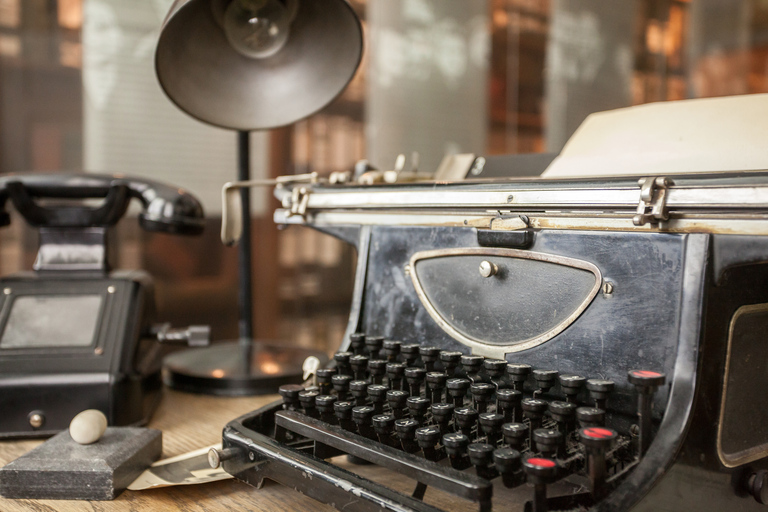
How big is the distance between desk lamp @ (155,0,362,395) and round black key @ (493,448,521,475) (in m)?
0.73

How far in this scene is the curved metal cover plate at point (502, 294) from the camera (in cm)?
75

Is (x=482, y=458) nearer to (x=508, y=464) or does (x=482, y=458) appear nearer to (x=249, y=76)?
(x=508, y=464)

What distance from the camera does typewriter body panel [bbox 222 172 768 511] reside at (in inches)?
23.9

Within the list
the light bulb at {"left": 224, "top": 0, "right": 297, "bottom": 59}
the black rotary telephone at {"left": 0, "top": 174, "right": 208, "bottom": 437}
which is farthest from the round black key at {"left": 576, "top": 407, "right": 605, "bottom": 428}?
the light bulb at {"left": 224, "top": 0, "right": 297, "bottom": 59}

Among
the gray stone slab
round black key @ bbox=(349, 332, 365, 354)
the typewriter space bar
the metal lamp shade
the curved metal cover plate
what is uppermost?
the metal lamp shade

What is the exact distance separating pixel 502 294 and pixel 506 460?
0.93 ft

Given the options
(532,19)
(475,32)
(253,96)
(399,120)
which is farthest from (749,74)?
(253,96)

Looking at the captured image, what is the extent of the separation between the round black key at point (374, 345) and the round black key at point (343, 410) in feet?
0.49

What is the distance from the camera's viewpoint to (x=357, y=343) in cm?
94

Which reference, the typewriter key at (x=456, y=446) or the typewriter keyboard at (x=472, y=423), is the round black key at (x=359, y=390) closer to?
the typewriter keyboard at (x=472, y=423)

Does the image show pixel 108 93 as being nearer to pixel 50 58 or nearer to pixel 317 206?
pixel 50 58

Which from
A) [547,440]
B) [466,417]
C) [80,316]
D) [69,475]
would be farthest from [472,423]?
[80,316]

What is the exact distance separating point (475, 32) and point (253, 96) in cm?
197

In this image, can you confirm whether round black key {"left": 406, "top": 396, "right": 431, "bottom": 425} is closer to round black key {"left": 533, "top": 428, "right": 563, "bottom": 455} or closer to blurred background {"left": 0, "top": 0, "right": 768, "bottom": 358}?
round black key {"left": 533, "top": 428, "right": 563, "bottom": 455}
